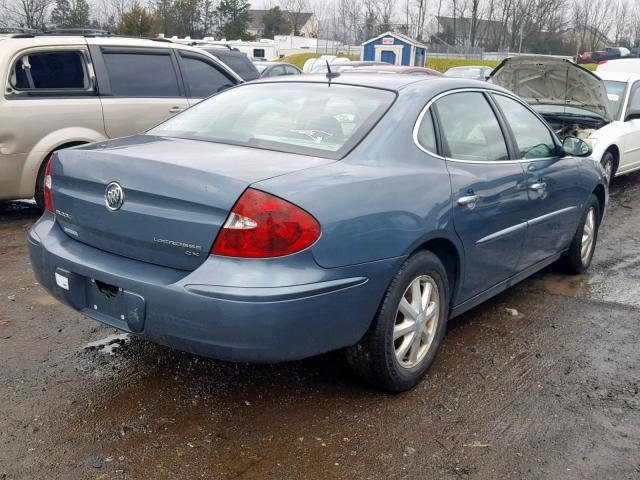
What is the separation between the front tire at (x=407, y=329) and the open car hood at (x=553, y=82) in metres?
5.59

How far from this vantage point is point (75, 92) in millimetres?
6754

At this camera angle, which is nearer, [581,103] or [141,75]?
[141,75]

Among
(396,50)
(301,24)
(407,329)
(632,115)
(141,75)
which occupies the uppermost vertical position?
(141,75)

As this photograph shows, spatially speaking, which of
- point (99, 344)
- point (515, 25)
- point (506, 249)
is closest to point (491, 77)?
point (506, 249)

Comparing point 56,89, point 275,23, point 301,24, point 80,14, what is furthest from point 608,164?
point 301,24

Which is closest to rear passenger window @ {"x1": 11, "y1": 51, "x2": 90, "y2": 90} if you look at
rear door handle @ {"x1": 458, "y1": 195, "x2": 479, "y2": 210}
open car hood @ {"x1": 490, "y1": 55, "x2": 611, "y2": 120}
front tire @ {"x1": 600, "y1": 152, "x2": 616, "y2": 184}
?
rear door handle @ {"x1": 458, "y1": 195, "x2": 479, "y2": 210}

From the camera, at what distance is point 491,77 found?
8.98 m

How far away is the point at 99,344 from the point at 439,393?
1950mm

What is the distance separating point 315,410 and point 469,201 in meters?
1.37

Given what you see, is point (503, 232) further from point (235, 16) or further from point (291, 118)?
point (235, 16)

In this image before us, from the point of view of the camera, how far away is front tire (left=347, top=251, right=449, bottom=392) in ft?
10.4

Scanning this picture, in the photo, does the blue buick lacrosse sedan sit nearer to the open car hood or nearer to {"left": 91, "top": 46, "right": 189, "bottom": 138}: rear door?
{"left": 91, "top": 46, "right": 189, "bottom": 138}: rear door

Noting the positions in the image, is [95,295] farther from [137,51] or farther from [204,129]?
[137,51]

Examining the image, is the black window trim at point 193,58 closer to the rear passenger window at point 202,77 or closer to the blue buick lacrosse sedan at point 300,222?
the rear passenger window at point 202,77
